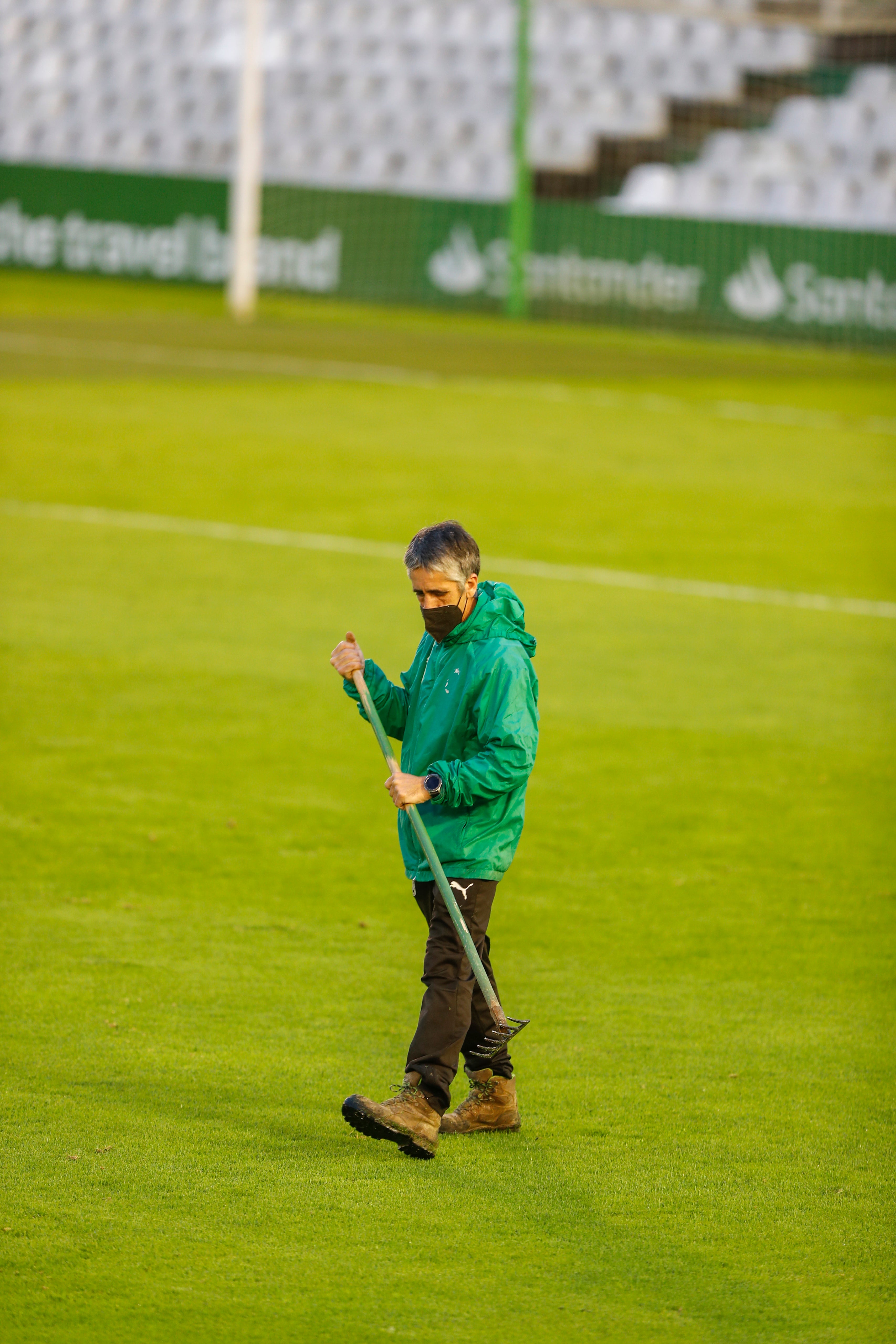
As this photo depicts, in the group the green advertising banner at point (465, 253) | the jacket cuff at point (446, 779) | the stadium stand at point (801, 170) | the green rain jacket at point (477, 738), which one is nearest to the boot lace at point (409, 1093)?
the green rain jacket at point (477, 738)

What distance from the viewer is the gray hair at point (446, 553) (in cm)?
469

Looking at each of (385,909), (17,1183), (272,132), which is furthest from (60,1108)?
(272,132)

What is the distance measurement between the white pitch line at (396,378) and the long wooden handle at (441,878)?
52.2 ft

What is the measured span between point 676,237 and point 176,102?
14.0 metres

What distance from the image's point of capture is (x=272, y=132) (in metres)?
37.5

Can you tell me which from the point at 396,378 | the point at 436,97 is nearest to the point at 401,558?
the point at 396,378

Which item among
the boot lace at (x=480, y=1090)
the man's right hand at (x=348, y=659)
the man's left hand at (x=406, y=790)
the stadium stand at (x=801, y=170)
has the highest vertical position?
the stadium stand at (x=801, y=170)

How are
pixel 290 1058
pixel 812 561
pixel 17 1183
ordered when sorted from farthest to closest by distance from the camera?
1. pixel 812 561
2. pixel 290 1058
3. pixel 17 1183

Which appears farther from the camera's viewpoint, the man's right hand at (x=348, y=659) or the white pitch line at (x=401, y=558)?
the white pitch line at (x=401, y=558)

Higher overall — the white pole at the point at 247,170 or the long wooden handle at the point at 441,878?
the white pole at the point at 247,170

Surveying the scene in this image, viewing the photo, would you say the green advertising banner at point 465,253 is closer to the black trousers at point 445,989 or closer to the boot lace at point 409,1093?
the black trousers at point 445,989

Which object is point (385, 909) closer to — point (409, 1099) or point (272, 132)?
point (409, 1099)

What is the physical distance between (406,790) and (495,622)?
52 cm

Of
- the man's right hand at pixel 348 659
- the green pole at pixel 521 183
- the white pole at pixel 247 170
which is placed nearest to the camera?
the man's right hand at pixel 348 659
